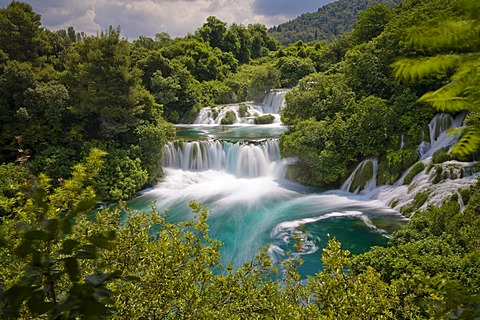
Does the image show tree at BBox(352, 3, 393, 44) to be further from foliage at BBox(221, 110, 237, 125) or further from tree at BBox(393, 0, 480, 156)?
tree at BBox(393, 0, 480, 156)

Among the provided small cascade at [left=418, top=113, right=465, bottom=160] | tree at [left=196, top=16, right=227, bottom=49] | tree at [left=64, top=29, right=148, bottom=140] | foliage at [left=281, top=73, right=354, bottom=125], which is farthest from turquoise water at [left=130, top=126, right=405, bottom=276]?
tree at [left=196, top=16, right=227, bottom=49]

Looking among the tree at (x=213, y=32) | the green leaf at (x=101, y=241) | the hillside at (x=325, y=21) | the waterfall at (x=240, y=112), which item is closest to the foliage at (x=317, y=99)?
the waterfall at (x=240, y=112)

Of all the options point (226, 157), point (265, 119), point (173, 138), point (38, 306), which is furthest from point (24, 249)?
point (265, 119)

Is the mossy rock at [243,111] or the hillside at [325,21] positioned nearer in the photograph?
the mossy rock at [243,111]

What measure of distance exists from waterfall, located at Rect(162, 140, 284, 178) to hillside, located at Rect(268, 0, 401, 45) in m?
100.0

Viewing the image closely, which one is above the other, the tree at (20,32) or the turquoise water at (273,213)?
the tree at (20,32)

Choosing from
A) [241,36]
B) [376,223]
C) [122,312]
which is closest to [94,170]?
[122,312]

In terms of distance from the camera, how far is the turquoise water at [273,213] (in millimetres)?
9883

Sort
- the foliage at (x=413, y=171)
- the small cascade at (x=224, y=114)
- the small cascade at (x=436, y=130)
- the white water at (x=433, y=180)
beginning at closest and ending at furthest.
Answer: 1. the white water at (x=433, y=180)
2. the foliage at (x=413, y=171)
3. the small cascade at (x=436, y=130)
4. the small cascade at (x=224, y=114)

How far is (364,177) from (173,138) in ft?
33.6

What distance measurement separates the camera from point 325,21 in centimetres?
13025

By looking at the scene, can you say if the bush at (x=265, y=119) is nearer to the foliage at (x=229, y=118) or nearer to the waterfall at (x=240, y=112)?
the waterfall at (x=240, y=112)

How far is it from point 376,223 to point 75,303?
11.1 m

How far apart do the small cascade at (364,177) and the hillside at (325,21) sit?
10293 cm
